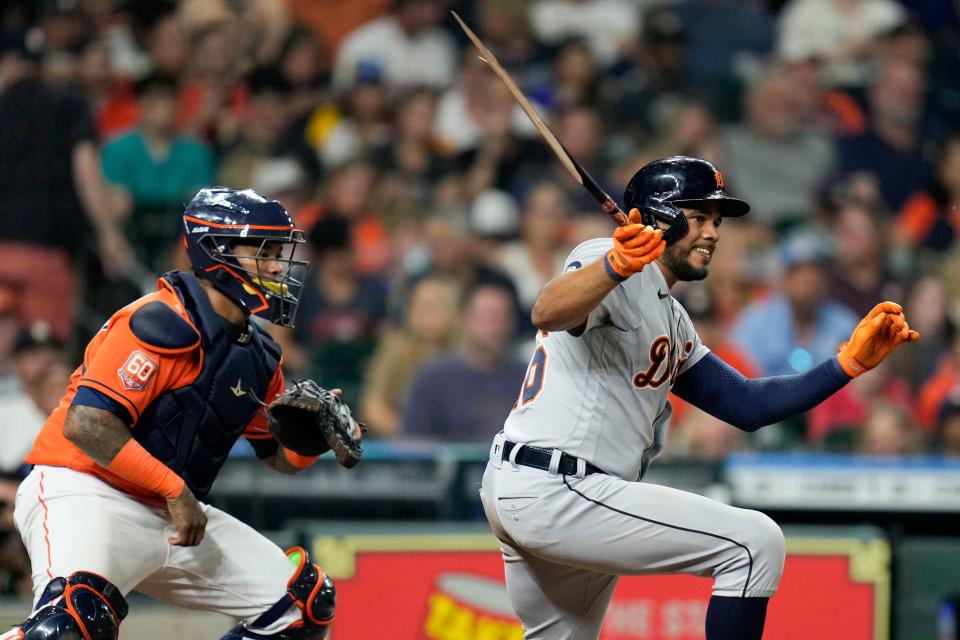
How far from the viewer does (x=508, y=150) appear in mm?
9938

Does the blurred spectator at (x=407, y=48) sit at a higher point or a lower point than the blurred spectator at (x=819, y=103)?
higher

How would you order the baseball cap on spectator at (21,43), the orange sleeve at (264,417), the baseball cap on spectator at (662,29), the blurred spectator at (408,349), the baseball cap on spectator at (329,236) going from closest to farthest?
the orange sleeve at (264,417)
the blurred spectator at (408,349)
the baseball cap on spectator at (21,43)
the baseball cap on spectator at (329,236)
the baseball cap on spectator at (662,29)

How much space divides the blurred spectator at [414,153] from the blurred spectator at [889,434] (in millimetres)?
3541

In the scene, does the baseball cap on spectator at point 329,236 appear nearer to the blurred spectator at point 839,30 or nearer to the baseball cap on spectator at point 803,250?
the baseball cap on spectator at point 803,250

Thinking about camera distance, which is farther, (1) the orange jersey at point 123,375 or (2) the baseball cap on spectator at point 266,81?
(2) the baseball cap on spectator at point 266,81

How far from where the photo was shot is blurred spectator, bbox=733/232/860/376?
8648 mm

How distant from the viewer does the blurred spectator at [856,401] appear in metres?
8.09

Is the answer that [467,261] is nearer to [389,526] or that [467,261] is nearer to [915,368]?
[915,368]

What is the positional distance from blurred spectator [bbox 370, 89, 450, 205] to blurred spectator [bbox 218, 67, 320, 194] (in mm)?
488

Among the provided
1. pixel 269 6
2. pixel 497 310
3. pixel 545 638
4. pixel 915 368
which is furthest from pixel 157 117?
pixel 545 638

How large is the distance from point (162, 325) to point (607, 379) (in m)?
1.29

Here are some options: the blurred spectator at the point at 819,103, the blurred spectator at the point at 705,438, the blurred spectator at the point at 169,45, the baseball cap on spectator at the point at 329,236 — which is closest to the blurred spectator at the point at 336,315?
the baseball cap on spectator at the point at 329,236

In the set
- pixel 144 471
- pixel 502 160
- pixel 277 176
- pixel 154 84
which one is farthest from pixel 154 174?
pixel 144 471

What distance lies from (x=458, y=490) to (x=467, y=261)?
8.85 ft
